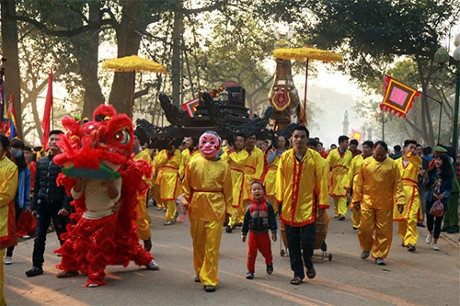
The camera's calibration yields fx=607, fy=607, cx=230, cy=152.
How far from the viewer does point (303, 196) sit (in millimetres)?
7477

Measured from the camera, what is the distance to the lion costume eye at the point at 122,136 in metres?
6.93

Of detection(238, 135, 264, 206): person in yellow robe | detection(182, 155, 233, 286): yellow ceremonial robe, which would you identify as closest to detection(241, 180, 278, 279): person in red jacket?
detection(182, 155, 233, 286): yellow ceremonial robe

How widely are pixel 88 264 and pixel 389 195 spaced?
448cm

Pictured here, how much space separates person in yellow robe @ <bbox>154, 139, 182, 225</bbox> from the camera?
12.9m

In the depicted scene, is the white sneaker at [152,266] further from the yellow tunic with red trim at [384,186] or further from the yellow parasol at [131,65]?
the yellow parasol at [131,65]

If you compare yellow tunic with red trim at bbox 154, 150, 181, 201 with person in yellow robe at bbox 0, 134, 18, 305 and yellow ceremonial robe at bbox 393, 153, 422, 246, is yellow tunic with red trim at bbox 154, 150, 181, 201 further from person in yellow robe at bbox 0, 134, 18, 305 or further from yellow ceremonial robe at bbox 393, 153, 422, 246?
person in yellow robe at bbox 0, 134, 18, 305

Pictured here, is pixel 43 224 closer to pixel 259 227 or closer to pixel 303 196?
pixel 259 227

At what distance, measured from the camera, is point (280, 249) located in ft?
31.1

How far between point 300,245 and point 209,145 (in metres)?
1.76

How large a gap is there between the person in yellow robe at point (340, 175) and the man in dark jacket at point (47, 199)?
319 inches

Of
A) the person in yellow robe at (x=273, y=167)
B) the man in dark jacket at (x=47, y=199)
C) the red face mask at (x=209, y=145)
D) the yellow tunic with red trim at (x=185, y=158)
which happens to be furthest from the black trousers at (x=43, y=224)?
the person in yellow robe at (x=273, y=167)

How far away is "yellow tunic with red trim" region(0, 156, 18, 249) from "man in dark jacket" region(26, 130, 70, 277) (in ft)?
4.13

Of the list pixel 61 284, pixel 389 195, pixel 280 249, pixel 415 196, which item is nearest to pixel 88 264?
pixel 61 284

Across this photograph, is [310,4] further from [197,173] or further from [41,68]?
[197,173]
